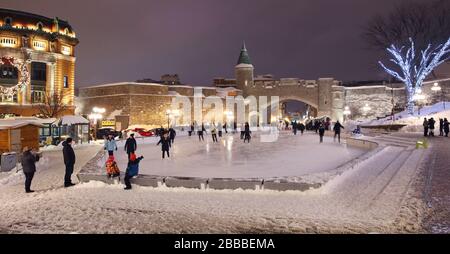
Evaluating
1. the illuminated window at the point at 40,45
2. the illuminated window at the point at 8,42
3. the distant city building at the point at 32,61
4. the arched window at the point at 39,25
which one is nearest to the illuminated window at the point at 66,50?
the distant city building at the point at 32,61

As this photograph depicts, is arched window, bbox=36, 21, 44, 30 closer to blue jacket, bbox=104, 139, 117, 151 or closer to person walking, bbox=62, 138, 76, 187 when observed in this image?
blue jacket, bbox=104, 139, 117, 151

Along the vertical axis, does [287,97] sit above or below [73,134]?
above

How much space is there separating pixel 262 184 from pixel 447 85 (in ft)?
121

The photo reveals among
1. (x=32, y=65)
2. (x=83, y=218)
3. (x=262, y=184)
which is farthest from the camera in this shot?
(x=32, y=65)

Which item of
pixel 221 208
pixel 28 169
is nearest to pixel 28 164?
pixel 28 169

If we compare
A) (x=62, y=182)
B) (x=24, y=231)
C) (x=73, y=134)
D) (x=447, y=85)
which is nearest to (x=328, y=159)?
(x=62, y=182)

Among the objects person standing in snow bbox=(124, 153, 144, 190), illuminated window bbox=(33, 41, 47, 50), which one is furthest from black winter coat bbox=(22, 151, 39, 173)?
illuminated window bbox=(33, 41, 47, 50)

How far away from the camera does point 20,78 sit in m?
32.3

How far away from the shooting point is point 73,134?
74.7ft

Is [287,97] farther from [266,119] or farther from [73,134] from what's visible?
[73,134]

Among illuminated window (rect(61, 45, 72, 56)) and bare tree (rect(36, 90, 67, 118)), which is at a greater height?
illuminated window (rect(61, 45, 72, 56))

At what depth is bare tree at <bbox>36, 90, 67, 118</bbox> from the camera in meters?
31.5

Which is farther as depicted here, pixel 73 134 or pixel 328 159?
pixel 73 134

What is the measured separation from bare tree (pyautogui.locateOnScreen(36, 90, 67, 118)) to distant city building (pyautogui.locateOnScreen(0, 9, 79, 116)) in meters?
0.43
